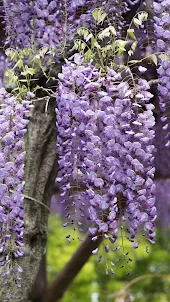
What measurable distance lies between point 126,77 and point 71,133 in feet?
0.87

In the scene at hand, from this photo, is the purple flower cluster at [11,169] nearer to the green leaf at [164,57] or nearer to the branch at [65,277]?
the green leaf at [164,57]

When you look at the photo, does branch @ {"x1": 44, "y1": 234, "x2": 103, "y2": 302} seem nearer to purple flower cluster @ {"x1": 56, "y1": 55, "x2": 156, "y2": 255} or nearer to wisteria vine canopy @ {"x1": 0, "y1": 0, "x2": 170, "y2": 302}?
wisteria vine canopy @ {"x1": 0, "y1": 0, "x2": 170, "y2": 302}

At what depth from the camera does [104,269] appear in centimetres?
927

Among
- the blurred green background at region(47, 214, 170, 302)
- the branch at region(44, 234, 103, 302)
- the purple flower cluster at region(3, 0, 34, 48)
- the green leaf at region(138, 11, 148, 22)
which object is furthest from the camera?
the blurred green background at region(47, 214, 170, 302)

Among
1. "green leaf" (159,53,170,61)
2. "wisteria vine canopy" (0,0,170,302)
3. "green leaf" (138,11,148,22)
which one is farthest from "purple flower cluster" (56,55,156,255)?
"green leaf" (138,11,148,22)

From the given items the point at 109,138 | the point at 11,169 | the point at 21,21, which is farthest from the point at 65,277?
the point at 109,138

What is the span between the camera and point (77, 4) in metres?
2.60

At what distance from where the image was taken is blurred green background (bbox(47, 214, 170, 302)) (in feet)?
26.1

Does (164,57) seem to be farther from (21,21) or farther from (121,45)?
(21,21)

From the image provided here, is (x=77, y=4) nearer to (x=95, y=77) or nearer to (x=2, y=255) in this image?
(x=95, y=77)

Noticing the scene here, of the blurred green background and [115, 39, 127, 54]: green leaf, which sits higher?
[115, 39, 127, 54]: green leaf

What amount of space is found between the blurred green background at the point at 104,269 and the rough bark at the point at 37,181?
4.18 m

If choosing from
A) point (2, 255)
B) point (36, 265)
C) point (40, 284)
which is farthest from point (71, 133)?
point (40, 284)

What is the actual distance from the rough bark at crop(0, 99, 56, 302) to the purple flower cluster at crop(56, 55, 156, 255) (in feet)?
2.05
